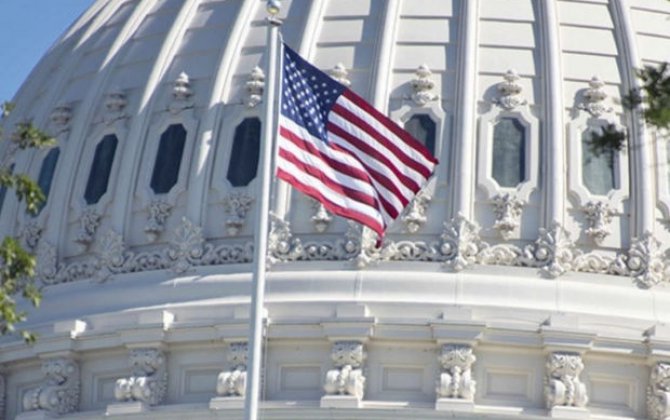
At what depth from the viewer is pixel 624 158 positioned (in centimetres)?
5059

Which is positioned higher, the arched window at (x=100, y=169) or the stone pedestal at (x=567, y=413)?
the arched window at (x=100, y=169)

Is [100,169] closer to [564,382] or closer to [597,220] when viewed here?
[597,220]

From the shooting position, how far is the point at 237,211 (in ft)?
165

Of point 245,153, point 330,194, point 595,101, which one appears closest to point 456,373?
point 245,153

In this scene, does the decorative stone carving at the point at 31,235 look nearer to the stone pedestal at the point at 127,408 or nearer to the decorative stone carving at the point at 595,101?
the stone pedestal at the point at 127,408

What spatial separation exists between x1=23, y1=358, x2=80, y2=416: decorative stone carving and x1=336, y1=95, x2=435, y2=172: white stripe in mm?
9937

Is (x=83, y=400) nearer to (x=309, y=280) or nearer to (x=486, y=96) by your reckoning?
(x=309, y=280)

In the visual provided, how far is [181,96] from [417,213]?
5.47 metres

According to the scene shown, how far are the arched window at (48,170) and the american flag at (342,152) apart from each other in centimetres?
1271

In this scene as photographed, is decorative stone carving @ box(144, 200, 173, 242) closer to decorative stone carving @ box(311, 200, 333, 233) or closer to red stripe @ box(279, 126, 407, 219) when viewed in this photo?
decorative stone carving @ box(311, 200, 333, 233)

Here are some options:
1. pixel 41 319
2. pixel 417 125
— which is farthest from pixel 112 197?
pixel 417 125

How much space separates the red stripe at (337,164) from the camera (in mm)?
38562

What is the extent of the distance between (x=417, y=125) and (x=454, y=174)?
1.27 meters

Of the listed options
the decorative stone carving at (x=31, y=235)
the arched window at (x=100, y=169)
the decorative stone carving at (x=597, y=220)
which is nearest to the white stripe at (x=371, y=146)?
the decorative stone carving at (x=597, y=220)
